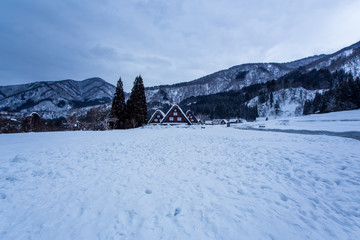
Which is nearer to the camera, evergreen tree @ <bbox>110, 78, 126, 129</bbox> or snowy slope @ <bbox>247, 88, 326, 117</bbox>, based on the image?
evergreen tree @ <bbox>110, 78, 126, 129</bbox>

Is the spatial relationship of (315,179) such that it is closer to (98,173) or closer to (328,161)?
(328,161)

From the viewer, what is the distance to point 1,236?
2818mm

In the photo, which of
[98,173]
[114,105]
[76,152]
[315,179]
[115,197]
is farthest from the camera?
[114,105]

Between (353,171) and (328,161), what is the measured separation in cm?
115

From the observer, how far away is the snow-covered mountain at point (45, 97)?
5034 inches

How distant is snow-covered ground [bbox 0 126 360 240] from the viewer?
2.92 metres

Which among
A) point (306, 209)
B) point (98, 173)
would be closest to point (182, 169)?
point (98, 173)

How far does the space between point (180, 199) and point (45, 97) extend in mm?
196025

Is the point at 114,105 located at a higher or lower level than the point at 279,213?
higher

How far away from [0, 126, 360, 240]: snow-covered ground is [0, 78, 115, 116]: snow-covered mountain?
140m

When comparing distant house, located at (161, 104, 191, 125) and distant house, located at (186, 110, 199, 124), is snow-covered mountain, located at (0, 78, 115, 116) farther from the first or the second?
distant house, located at (161, 104, 191, 125)

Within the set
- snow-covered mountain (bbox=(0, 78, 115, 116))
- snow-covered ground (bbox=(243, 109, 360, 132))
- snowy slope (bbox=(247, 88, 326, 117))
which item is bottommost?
snow-covered ground (bbox=(243, 109, 360, 132))

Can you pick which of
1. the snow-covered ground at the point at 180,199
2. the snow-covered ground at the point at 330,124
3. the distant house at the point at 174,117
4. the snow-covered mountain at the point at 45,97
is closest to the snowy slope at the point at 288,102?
the snow-covered ground at the point at 330,124

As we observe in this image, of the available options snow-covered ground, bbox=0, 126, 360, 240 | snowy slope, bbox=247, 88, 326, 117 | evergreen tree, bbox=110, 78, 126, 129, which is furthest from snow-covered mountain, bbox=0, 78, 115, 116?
snowy slope, bbox=247, 88, 326, 117
